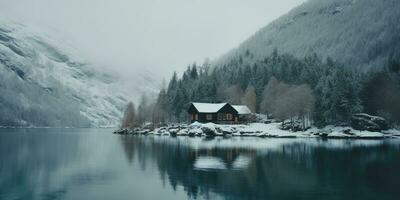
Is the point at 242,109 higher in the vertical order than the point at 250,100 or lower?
lower

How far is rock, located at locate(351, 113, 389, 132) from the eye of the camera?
334 feet

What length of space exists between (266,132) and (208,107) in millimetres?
24335

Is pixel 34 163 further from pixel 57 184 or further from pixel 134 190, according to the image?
pixel 134 190

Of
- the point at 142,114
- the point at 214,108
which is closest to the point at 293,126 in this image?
the point at 214,108

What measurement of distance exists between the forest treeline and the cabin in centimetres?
719

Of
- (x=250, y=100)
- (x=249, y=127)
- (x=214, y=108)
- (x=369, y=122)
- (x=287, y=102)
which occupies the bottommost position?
(x=249, y=127)

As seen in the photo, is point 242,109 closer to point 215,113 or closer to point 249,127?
point 215,113

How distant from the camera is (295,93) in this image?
115062 mm

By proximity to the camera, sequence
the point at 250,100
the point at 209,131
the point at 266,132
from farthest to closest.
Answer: the point at 250,100 → the point at 209,131 → the point at 266,132

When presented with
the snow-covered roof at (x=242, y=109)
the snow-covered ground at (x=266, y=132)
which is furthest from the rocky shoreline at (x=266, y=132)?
the snow-covered roof at (x=242, y=109)

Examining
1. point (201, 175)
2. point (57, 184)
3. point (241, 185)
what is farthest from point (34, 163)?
point (241, 185)

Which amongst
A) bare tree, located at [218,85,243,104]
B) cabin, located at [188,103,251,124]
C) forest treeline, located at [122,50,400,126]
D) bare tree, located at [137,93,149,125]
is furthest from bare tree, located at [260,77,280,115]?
bare tree, located at [137,93,149,125]

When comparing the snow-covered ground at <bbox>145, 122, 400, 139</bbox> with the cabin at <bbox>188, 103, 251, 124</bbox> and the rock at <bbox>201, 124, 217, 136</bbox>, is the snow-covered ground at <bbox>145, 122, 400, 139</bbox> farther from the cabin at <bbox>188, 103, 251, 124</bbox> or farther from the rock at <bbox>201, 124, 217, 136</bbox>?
the cabin at <bbox>188, 103, 251, 124</bbox>

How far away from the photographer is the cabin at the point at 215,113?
12619 centimetres
